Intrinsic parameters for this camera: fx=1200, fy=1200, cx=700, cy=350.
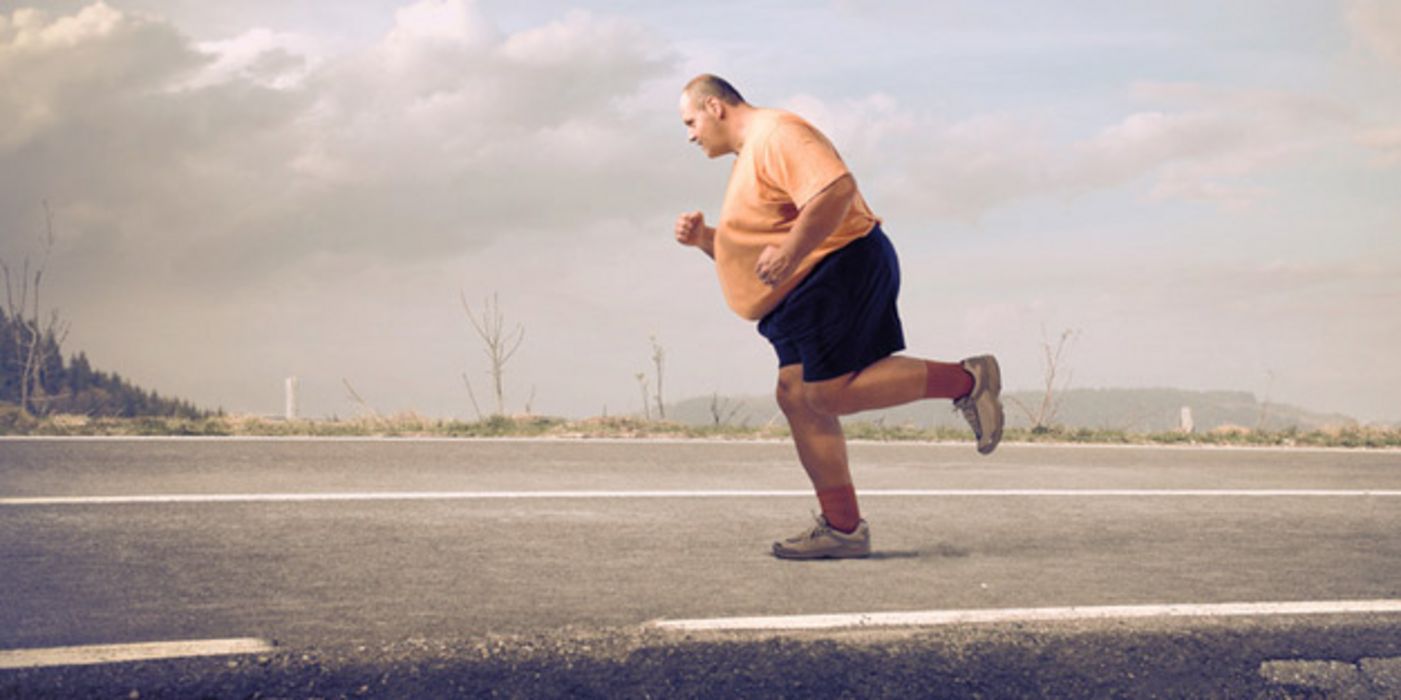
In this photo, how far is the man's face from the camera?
16.1 ft

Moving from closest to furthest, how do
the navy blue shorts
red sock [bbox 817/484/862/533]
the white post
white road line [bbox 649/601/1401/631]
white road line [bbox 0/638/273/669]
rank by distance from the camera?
white road line [bbox 0/638/273/669]
white road line [bbox 649/601/1401/631]
the navy blue shorts
red sock [bbox 817/484/862/533]
the white post

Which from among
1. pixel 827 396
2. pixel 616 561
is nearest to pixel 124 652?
pixel 616 561

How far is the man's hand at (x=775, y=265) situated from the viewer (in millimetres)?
4598

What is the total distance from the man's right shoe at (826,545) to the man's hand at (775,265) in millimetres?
1451

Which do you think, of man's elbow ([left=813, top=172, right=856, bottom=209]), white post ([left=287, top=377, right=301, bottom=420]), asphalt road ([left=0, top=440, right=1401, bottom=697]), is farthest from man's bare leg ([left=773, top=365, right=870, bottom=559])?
white post ([left=287, top=377, right=301, bottom=420])

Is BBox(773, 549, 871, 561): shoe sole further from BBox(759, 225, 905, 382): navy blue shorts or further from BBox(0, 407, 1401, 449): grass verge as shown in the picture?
BBox(0, 407, 1401, 449): grass verge

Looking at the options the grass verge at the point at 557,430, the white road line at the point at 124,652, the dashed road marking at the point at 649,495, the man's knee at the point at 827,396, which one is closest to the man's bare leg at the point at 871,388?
the man's knee at the point at 827,396

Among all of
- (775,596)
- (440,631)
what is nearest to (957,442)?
(775,596)

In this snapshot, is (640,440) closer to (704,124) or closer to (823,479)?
(823,479)

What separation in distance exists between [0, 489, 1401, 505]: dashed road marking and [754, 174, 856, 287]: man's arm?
3287mm

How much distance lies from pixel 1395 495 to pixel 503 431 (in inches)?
313

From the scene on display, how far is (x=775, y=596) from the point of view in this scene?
484 centimetres

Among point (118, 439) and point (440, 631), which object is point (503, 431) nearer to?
point (118, 439)

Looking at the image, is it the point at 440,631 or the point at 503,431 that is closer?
the point at 440,631
